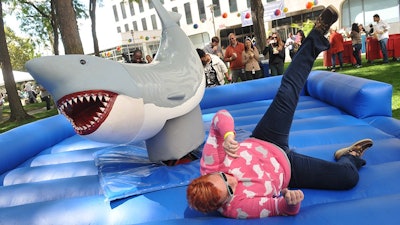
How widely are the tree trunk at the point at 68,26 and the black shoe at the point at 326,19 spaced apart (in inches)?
162

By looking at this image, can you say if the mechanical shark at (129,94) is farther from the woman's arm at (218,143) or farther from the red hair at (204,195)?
the red hair at (204,195)

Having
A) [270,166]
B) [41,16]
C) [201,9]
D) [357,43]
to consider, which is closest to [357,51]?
[357,43]

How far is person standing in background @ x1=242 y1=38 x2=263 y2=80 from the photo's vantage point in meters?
5.64

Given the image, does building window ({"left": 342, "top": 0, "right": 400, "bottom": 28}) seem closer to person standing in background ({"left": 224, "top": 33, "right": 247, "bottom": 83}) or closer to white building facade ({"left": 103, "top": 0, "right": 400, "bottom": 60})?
white building facade ({"left": 103, "top": 0, "right": 400, "bottom": 60})

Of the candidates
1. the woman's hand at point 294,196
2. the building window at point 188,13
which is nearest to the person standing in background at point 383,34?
the woman's hand at point 294,196

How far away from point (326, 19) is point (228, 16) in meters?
20.4

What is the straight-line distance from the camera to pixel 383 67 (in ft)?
22.2

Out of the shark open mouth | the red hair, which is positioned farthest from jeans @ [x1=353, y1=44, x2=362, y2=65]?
the red hair

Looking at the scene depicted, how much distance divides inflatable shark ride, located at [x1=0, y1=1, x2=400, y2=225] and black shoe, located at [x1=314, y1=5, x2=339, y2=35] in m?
0.76

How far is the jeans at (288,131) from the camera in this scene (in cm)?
168

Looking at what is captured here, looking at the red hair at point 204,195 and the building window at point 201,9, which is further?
the building window at point 201,9

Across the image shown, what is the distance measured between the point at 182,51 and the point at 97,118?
0.84 metres

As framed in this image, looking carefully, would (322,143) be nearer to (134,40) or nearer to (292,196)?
(292,196)

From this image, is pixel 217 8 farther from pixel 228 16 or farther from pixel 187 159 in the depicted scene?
pixel 187 159
